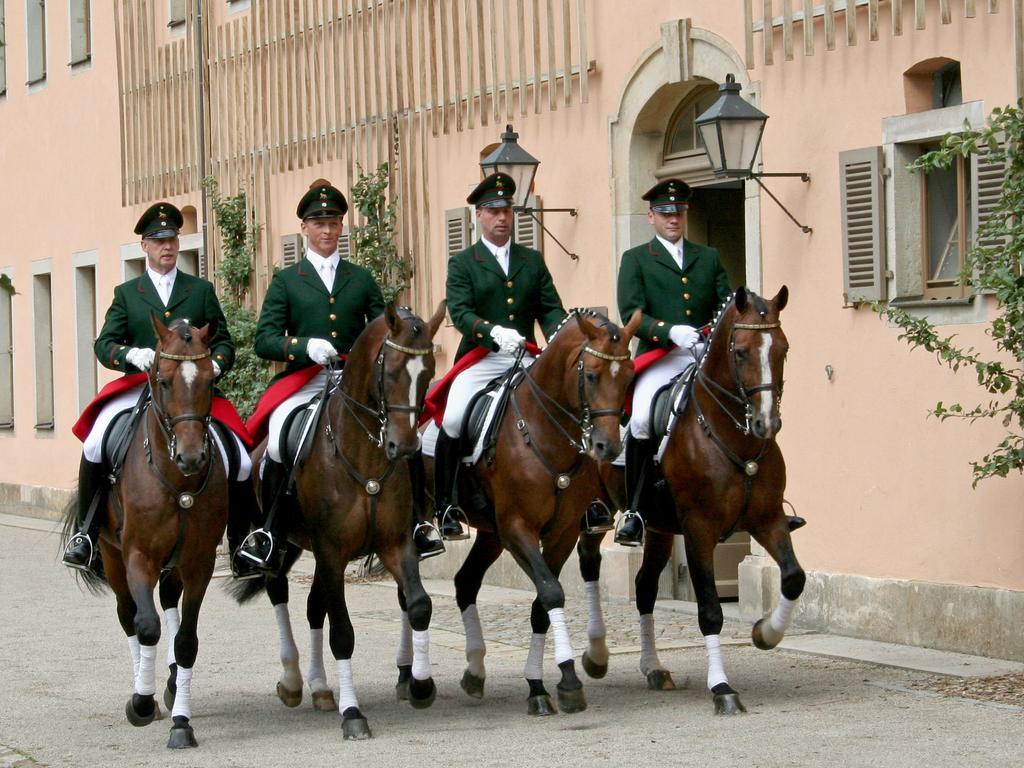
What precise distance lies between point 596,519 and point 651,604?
2.48 feet

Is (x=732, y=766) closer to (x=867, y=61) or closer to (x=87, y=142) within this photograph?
(x=867, y=61)

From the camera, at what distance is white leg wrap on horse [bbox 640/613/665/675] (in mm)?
10969

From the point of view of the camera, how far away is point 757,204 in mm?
13406

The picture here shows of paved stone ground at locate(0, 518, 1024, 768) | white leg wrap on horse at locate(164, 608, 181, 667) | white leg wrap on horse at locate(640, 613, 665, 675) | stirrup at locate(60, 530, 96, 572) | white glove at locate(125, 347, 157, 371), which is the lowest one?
paved stone ground at locate(0, 518, 1024, 768)

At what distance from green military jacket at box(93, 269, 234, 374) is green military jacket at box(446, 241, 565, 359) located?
134 cm

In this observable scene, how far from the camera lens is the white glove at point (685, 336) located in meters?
10.6

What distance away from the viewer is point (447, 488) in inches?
424

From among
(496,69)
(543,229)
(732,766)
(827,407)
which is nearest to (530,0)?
(496,69)

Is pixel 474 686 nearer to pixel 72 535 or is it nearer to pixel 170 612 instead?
pixel 170 612

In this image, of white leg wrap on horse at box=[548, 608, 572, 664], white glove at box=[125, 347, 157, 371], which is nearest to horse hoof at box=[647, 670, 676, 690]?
white leg wrap on horse at box=[548, 608, 572, 664]

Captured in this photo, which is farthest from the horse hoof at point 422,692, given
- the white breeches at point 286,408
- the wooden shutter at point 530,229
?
the wooden shutter at point 530,229

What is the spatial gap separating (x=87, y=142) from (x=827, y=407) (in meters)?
15.5

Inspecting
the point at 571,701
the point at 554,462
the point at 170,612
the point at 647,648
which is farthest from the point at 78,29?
the point at 571,701

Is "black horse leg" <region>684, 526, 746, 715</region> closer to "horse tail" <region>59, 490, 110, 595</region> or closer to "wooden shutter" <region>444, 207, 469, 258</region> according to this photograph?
"horse tail" <region>59, 490, 110, 595</region>
